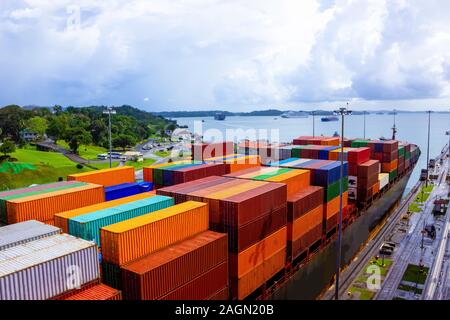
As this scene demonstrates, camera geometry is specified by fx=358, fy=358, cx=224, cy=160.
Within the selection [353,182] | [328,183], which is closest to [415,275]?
[353,182]

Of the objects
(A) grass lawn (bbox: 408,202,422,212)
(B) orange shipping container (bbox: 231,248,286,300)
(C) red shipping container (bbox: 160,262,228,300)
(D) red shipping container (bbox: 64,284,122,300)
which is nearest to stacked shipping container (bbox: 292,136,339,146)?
(A) grass lawn (bbox: 408,202,422,212)

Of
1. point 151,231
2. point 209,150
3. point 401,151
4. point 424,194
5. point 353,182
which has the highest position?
point 209,150

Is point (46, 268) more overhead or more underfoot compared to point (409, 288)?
more overhead

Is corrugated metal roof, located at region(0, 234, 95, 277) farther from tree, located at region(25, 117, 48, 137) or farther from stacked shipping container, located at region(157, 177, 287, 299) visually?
tree, located at region(25, 117, 48, 137)

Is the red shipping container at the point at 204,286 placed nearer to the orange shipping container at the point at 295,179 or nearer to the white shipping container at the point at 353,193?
the orange shipping container at the point at 295,179

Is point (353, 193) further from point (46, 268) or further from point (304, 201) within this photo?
point (46, 268)

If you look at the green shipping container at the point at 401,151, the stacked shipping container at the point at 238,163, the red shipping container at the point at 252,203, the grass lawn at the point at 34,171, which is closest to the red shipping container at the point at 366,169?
the stacked shipping container at the point at 238,163
